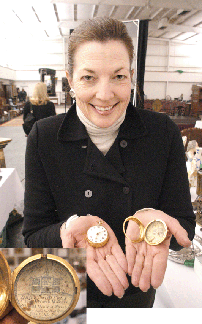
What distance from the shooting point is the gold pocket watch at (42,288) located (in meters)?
0.50

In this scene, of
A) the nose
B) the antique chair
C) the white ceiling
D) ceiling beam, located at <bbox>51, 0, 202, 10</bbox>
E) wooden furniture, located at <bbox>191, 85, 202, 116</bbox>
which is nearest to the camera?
the nose

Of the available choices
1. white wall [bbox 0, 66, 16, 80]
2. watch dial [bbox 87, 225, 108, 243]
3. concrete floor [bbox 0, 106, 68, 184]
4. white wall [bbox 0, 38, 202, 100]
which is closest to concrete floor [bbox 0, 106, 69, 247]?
concrete floor [bbox 0, 106, 68, 184]

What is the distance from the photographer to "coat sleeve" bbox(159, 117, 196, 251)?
1.01 meters

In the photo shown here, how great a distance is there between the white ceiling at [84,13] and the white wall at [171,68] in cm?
297

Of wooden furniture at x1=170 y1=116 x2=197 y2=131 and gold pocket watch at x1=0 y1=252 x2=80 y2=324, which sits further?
wooden furniture at x1=170 y1=116 x2=197 y2=131

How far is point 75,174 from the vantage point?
40.8 inches

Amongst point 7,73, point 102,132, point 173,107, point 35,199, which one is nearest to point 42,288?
point 35,199

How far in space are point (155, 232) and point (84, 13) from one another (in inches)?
522

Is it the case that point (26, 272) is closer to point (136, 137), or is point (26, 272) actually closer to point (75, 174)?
A: point (75, 174)

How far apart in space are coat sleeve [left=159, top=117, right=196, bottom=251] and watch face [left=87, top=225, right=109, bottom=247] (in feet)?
1.13

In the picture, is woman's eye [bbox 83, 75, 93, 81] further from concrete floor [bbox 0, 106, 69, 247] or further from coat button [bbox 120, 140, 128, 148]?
concrete floor [bbox 0, 106, 69, 247]

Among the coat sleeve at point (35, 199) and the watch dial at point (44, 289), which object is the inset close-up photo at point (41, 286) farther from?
the coat sleeve at point (35, 199)

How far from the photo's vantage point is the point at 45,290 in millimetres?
497

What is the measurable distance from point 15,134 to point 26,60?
976cm
